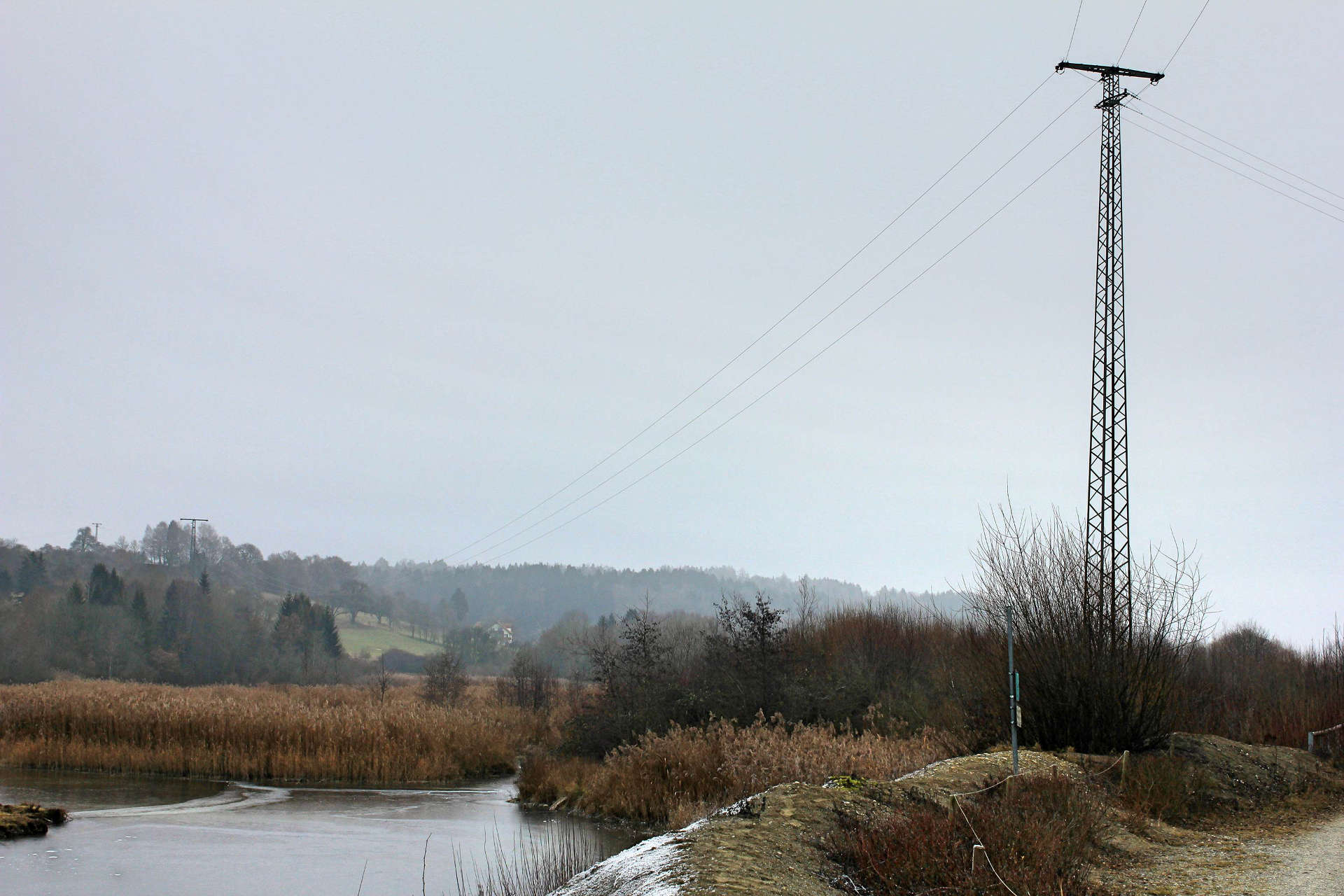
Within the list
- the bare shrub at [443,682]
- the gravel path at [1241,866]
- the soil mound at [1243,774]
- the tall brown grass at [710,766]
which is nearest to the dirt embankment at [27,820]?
the tall brown grass at [710,766]

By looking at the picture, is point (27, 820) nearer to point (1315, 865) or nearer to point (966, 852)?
point (966, 852)

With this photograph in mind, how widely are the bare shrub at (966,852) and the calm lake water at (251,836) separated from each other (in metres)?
10.2

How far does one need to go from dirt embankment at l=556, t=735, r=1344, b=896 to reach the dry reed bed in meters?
24.6

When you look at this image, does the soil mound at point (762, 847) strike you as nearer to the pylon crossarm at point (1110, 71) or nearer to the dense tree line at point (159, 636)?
the pylon crossarm at point (1110, 71)

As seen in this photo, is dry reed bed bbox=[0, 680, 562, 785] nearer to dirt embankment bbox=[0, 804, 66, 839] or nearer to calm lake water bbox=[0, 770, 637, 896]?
calm lake water bbox=[0, 770, 637, 896]

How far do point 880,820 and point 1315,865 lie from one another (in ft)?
16.8

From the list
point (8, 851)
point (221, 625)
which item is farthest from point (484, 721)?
point (221, 625)

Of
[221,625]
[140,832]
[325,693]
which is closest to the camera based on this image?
[140,832]

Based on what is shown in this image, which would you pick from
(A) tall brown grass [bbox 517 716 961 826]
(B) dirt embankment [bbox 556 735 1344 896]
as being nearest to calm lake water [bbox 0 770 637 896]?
(A) tall brown grass [bbox 517 716 961 826]

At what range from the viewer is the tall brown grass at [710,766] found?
63.7 feet

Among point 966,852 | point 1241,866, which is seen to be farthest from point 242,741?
point 966,852

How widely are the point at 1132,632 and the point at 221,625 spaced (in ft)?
347

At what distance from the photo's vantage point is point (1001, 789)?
41.3ft

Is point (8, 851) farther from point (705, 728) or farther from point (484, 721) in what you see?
point (484, 721)
